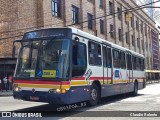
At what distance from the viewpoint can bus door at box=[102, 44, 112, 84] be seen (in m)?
13.6

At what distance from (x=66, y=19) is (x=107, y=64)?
811 inches

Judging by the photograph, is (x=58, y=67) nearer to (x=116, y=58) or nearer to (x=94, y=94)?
(x=94, y=94)

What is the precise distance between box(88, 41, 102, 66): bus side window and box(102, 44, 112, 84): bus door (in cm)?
62

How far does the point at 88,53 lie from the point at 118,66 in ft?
13.9

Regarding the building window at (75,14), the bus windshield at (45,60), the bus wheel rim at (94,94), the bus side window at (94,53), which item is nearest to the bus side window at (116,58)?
the bus side window at (94,53)

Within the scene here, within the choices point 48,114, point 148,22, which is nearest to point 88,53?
point 48,114

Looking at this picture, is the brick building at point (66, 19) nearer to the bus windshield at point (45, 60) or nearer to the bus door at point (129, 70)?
the bus door at point (129, 70)

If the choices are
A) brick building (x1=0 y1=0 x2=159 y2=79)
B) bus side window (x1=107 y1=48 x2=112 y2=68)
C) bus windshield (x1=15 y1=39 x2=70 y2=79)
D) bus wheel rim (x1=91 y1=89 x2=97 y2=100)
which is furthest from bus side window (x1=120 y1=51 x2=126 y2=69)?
bus windshield (x1=15 y1=39 x2=70 y2=79)

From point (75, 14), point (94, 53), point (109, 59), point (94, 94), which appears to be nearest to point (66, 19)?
point (75, 14)

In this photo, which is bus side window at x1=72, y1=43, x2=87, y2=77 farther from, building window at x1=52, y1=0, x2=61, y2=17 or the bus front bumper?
building window at x1=52, y1=0, x2=61, y2=17

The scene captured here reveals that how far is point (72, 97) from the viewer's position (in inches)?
404

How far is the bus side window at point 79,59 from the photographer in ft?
34.5

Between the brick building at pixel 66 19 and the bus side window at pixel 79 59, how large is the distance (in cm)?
1027

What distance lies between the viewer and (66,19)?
3378cm
